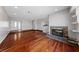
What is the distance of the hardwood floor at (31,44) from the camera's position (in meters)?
1.81

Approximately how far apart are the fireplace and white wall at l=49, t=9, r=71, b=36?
0.20 ft

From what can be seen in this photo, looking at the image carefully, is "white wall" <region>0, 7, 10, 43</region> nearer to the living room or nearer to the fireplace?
the living room

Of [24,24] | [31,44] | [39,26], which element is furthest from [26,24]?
[31,44]

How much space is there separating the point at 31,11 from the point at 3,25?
63 cm

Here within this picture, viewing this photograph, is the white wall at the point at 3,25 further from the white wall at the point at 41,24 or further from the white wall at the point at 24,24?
the white wall at the point at 41,24

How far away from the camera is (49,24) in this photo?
1953 mm

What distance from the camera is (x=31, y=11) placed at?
1.93m

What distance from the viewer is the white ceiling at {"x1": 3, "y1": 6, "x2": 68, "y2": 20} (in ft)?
6.16

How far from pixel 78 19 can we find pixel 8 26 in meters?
1.39

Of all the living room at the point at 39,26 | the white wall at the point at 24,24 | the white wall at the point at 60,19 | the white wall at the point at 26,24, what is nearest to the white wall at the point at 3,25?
the living room at the point at 39,26

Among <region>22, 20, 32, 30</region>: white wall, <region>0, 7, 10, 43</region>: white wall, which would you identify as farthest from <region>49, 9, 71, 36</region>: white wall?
<region>0, 7, 10, 43</region>: white wall
